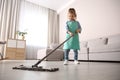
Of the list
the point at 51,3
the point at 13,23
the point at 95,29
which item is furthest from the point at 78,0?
the point at 13,23

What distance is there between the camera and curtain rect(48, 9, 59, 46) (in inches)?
235

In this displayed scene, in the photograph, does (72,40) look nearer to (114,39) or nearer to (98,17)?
(114,39)

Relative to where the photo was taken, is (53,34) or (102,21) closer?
(102,21)

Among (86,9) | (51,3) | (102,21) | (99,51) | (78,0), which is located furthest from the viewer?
(51,3)

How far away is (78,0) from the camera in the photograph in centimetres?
521

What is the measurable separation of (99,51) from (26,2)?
12.7 ft

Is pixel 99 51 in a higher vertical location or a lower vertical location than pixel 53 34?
lower

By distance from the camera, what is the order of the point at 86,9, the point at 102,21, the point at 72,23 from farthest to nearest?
the point at 86,9, the point at 102,21, the point at 72,23

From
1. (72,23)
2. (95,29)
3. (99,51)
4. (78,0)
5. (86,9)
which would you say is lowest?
(99,51)

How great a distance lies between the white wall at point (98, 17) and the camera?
369 cm

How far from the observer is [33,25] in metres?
5.54

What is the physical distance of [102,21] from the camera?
407 centimetres

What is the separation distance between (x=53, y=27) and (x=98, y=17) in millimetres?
2494

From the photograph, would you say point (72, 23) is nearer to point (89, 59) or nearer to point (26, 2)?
point (89, 59)
